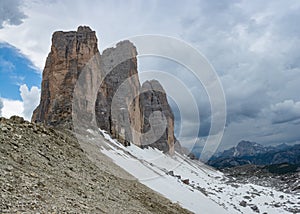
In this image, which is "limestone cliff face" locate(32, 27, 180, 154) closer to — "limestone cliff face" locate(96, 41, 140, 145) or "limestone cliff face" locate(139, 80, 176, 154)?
"limestone cliff face" locate(96, 41, 140, 145)

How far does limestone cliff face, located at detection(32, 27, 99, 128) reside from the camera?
236ft

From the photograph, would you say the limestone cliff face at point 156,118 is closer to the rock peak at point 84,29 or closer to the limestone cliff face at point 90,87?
the limestone cliff face at point 90,87

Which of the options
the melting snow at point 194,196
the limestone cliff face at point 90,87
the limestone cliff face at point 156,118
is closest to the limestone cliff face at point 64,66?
the limestone cliff face at point 90,87

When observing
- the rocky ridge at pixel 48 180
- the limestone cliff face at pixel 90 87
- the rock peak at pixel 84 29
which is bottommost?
the rocky ridge at pixel 48 180

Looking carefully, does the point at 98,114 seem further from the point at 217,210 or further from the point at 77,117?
the point at 217,210

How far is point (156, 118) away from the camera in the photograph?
136 meters

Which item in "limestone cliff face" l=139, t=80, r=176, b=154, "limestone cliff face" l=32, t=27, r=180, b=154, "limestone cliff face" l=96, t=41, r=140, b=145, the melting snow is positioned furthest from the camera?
"limestone cliff face" l=139, t=80, r=176, b=154

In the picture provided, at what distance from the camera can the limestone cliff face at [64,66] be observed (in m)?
71.9

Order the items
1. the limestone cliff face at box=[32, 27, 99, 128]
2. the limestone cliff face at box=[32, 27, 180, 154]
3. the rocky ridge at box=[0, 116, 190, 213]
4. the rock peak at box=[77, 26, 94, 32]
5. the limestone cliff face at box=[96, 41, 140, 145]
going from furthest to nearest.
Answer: the rock peak at box=[77, 26, 94, 32] → the limestone cliff face at box=[96, 41, 140, 145] → the limestone cliff face at box=[32, 27, 99, 128] → the limestone cliff face at box=[32, 27, 180, 154] → the rocky ridge at box=[0, 116, 190, 213]

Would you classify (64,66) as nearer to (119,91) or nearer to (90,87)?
(90,87)

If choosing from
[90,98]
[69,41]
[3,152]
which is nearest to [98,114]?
[90,98]

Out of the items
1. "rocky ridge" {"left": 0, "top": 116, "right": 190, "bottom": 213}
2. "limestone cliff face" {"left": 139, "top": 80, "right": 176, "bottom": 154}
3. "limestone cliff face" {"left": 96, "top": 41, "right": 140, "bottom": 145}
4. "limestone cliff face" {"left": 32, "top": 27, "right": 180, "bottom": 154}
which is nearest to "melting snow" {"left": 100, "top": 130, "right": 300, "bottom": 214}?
"rocky ridge" {"left": 0, "top": 116, "right": 190, "bottom": 213}

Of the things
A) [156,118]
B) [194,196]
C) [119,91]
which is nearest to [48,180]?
[194,196]

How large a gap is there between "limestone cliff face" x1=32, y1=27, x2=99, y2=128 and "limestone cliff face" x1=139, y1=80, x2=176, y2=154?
42.1 m
